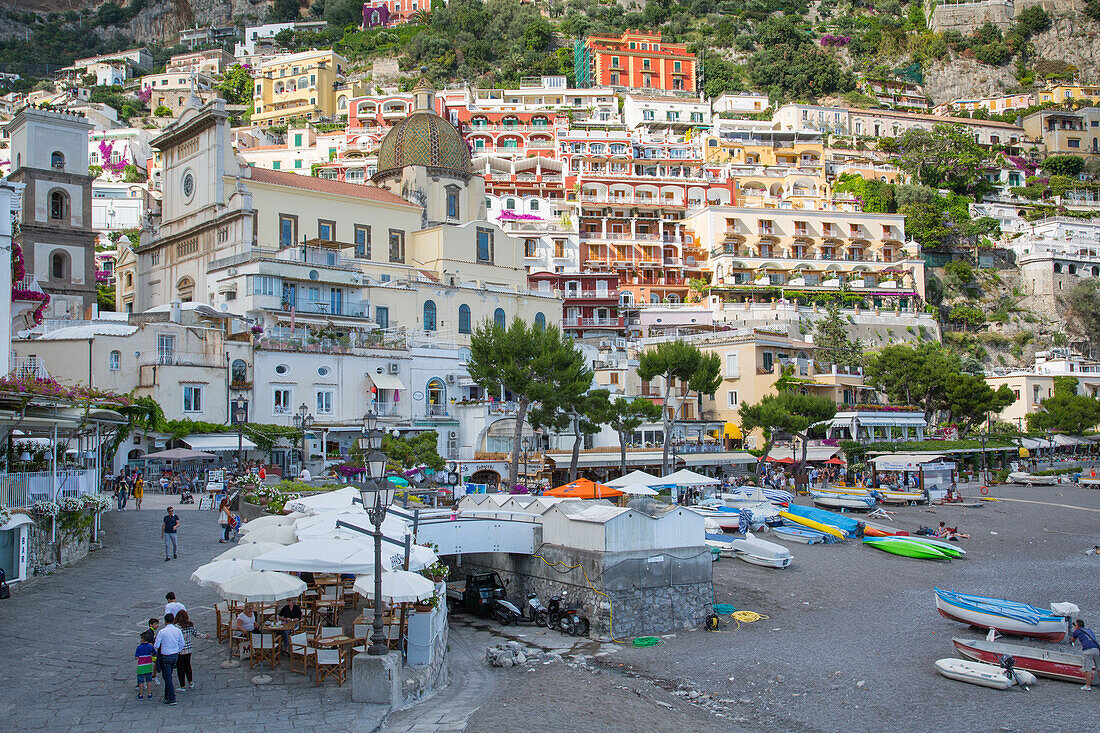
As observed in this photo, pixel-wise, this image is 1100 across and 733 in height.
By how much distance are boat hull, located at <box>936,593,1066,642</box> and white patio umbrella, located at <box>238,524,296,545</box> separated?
14124mm

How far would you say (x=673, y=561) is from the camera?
21.1 metres

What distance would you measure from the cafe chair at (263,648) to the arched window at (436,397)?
93.6ft

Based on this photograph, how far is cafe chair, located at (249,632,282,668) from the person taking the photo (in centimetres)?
1366

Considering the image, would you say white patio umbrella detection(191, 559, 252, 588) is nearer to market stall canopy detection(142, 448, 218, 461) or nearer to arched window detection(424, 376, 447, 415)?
market stall canopy detection(142, 448, 218, 461)

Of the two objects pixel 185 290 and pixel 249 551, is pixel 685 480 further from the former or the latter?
pixel 185 290

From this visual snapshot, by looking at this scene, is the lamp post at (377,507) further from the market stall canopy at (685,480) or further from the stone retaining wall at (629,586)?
the market stall canopy at (685,480)

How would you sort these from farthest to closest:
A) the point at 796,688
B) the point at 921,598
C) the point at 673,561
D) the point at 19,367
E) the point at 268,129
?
the point at 268,129
the point at 19,367
the point at 921,598
the point at 673,561
the point at 796,688

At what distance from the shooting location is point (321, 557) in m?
14.6

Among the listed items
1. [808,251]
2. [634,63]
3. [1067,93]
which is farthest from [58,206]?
[1067,93]

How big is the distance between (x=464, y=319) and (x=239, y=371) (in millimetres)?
14620

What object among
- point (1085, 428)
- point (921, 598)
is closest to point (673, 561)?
point (921, 598)

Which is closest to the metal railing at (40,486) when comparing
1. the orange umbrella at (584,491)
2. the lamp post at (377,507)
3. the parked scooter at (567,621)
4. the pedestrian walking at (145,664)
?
the pedestrian walking at (145,664)

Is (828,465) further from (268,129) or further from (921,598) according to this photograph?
(268,129)

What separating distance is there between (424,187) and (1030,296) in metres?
54.1
